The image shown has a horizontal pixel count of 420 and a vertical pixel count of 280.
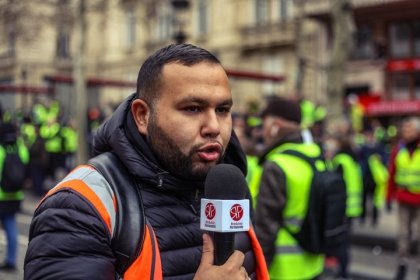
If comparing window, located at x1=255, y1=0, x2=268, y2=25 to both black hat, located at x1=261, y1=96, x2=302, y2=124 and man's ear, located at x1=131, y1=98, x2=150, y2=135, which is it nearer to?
black hat, located at x1=261, y1=96, x2=302, y2=124

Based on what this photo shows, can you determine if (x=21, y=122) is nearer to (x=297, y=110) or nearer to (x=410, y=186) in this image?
(x=410, y=186)

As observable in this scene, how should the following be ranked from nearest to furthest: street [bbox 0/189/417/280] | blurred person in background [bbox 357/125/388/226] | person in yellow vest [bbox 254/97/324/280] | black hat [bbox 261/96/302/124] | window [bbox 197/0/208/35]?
person in yellow vest [bbox 254/97/324/280] < black hat [bbox 261/96/302/124] < street [bbox 0/189/417/280] < blurred person in background [bbox 357/125/388/226] < window [bbox 197/0/208/35]

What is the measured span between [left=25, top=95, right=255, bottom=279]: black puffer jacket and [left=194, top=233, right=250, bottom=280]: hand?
0.72ft

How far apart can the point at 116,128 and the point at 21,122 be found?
62.8ft

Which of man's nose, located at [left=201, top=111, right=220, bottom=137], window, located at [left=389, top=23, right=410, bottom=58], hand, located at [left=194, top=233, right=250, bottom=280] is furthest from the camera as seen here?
window, located at [left=389, top=23, right=410, bottom=58]

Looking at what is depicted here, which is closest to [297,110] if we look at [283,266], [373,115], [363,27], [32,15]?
[283,266]

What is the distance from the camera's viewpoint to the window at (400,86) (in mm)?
25891

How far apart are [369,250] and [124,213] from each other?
8678 millimetres

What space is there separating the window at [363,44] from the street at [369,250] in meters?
15.5

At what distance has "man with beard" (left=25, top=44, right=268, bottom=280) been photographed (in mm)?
1493

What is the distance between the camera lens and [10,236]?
7.38 metres

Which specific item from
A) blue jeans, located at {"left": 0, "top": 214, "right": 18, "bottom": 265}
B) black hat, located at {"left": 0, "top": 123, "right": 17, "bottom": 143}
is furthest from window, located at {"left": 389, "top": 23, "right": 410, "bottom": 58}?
blue jeans, located at {"left": 0, "top": 214, "right": 18, "bottom": 265}

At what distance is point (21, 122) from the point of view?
20094 millimetres

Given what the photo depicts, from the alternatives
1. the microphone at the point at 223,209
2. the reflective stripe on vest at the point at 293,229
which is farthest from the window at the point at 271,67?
the microphone at the point at 223,209
